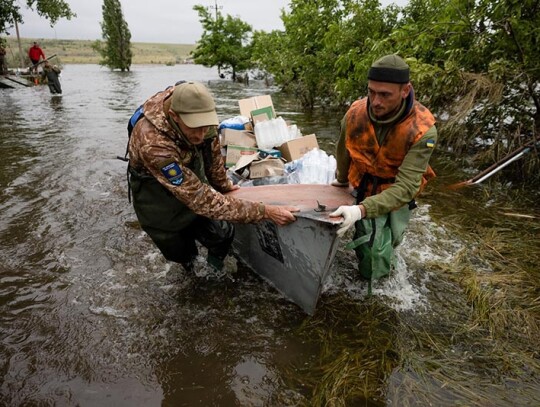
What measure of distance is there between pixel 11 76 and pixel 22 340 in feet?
70.2

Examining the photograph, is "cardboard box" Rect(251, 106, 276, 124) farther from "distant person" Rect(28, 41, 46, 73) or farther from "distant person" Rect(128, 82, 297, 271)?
"distant person" Rect(28, 41, 46, 73)

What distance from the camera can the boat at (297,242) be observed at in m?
2.52

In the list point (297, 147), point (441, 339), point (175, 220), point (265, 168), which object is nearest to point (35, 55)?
point (297, 147)

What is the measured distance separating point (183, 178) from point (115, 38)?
46844 millimetres

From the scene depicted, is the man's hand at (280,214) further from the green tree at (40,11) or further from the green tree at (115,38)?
the green tree at (115,38)

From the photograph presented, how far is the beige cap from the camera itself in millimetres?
2297

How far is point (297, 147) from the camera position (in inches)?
192

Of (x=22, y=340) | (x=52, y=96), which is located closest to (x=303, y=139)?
(x=22, y=340)

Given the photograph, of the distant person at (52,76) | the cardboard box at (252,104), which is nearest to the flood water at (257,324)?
the cardboard box at (252,104)

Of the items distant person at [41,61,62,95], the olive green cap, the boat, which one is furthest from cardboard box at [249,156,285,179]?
distant person at [41,61,62,95]

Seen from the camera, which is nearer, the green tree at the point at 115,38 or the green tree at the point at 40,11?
the green tree at the point at 40,11

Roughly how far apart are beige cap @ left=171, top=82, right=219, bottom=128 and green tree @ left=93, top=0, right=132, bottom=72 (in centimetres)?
4544

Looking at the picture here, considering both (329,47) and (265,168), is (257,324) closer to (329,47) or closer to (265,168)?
(265,168)

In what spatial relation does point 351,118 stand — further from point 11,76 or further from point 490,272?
point 11,76
